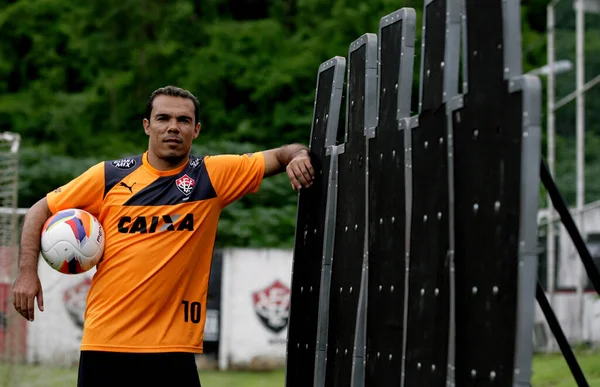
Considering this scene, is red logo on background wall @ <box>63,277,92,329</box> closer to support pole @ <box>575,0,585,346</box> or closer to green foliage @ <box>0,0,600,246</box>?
green foliage @ <box>0,0,600,246</box>

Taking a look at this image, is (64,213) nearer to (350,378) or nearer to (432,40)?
(350,378)

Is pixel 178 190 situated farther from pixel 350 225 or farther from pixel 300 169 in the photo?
pixel 350 225

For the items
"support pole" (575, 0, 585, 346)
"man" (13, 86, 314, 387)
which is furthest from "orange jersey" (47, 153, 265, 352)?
"support pole" (575, 0, 585, 346)

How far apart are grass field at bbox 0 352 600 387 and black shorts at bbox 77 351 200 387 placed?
16.1ft

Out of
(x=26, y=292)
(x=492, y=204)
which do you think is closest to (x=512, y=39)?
(x=492, y=204)

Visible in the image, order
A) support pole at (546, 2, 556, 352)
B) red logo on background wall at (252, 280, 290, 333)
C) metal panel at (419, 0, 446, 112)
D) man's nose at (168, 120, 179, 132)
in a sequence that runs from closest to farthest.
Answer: metal panel at (419, 0, 446, 112)
man's nose at (168, 120, 179, 132)
support pole at (546, 2, 556, 352)
red logo on background wall at (252, 280, 290, 333)

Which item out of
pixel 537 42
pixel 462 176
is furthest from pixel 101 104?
pixel 462 176

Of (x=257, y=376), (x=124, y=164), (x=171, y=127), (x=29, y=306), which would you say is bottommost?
(x=257, y=376)

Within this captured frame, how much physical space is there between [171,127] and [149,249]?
2.15 feet

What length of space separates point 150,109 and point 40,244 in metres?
0.94

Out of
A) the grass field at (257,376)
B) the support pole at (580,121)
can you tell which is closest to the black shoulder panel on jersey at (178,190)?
→ the grass field at (257,376)

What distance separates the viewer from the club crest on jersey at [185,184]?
6219 mm

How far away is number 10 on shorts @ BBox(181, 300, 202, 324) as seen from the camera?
20.2 ft

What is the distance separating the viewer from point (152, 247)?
6109 millimetres
